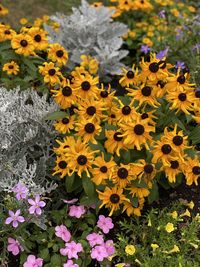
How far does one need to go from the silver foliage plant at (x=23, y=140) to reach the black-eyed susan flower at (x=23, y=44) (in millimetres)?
380

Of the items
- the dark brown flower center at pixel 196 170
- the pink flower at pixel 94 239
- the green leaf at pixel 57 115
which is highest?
the green leaf at pixel 57 115

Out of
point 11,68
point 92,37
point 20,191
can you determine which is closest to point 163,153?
point 20,191

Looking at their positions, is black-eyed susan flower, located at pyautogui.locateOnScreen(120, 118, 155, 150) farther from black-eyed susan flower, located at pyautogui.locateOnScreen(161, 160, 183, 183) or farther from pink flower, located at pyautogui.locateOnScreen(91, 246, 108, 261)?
pink flower, located at pyautogui.locateOnScreen(91, 246, 108, 261)

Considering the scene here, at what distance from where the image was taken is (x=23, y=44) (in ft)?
12.6

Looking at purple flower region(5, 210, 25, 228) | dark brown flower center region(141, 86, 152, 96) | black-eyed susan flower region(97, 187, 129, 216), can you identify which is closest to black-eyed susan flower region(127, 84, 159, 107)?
dark brown flower center region(141, 86, 152, 96)

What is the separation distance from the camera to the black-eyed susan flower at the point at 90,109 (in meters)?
3.05

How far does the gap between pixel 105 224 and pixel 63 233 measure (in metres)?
0.28

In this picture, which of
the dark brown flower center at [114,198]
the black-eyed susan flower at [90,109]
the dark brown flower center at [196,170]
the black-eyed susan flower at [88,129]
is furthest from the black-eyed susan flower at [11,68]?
the dark brown flower center at [196,170]

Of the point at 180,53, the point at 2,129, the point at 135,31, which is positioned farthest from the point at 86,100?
the point at 135,31

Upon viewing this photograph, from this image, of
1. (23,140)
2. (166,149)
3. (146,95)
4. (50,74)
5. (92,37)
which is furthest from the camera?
(92,37)

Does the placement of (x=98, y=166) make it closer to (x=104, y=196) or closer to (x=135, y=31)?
(x=104, y=196)

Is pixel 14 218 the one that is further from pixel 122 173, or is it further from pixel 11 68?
pixel 11 68

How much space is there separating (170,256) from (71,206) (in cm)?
73

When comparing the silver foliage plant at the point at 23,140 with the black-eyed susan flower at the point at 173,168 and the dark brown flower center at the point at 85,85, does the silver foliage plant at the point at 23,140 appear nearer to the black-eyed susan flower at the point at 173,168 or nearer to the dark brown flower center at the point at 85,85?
the dark brown flower center at the point at 85,85
